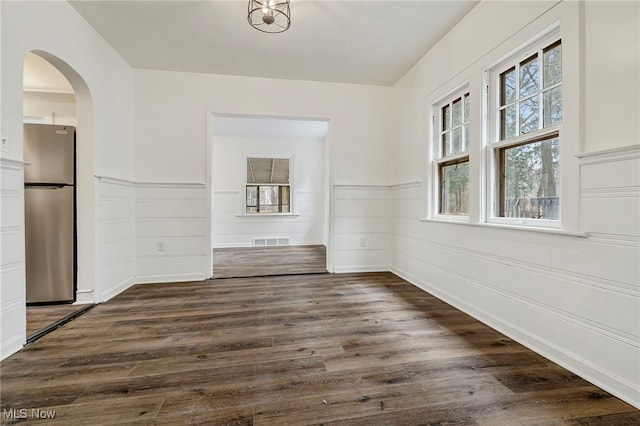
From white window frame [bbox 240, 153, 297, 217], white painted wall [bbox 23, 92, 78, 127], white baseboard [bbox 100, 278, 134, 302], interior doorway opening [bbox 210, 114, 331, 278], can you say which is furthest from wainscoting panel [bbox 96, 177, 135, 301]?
white window frame [bbox 240, 153, 297, 217]

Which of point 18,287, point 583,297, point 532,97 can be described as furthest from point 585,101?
point 18,287

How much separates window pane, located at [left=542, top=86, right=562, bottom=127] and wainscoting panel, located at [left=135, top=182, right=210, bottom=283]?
3.46m

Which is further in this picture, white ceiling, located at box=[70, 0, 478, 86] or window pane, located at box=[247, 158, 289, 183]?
window pane, located at box=[247, 158, 289, 183]

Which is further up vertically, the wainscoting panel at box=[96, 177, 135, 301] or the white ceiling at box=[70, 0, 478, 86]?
the white ceiling at box=[70, 0, 478, 86]

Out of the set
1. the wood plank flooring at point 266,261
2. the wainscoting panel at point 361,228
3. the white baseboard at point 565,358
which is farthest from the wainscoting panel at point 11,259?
the white baseboard at point 565,358

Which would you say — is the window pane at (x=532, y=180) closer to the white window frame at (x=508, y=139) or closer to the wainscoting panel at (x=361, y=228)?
the white window frame at (x=508, y=139)

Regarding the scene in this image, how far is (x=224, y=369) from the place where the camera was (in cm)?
159

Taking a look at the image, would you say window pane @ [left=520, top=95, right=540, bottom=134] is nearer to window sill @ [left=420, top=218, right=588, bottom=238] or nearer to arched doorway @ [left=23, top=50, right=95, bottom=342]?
window sill @ [left=420, top=218, right=588, bottom=238]

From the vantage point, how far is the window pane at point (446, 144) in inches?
115

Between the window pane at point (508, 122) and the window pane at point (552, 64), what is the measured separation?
30 centimetres

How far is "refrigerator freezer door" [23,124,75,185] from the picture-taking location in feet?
8.11

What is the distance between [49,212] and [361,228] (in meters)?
3.38

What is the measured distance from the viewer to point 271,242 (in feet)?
21.7

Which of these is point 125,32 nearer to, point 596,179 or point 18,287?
point 18,287
